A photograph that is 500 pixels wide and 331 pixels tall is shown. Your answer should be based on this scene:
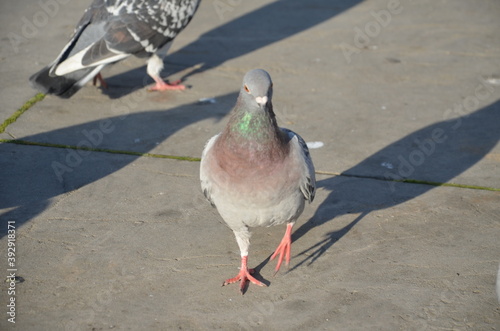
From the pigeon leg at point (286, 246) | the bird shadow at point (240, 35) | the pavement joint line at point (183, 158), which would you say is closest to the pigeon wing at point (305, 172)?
the pigeon leg at point (286, 246)

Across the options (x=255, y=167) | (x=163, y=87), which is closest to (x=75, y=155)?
(x=163, y=87)

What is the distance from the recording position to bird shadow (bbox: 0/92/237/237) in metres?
5.08

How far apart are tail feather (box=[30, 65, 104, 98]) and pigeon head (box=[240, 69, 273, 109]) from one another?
3.36 m

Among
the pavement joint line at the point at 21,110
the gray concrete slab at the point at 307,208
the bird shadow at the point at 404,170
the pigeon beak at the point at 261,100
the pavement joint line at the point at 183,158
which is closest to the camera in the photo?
the pigeon beak at the point at 261,100

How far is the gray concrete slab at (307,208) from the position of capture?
3.99 metres

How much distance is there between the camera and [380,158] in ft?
19.1

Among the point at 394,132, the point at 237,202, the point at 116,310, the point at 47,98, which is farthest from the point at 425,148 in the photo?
the point at 47,98

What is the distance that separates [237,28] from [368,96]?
2724 millimetres

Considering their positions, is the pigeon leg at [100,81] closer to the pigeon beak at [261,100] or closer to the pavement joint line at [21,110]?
the pavement joint line at [21,110]

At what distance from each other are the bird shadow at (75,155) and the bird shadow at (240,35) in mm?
823

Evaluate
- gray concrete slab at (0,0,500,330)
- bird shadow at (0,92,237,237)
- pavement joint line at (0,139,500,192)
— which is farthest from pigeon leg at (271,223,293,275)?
bird shadow at (0,92,237,237)

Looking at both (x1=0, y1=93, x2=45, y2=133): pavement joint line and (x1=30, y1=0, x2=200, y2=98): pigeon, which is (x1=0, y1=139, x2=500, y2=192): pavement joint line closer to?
(x1=0, y1=93, x2=45, y2=133): pavement joint line

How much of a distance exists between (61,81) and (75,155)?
1.17m

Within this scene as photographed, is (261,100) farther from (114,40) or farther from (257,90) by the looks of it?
(114,40)
